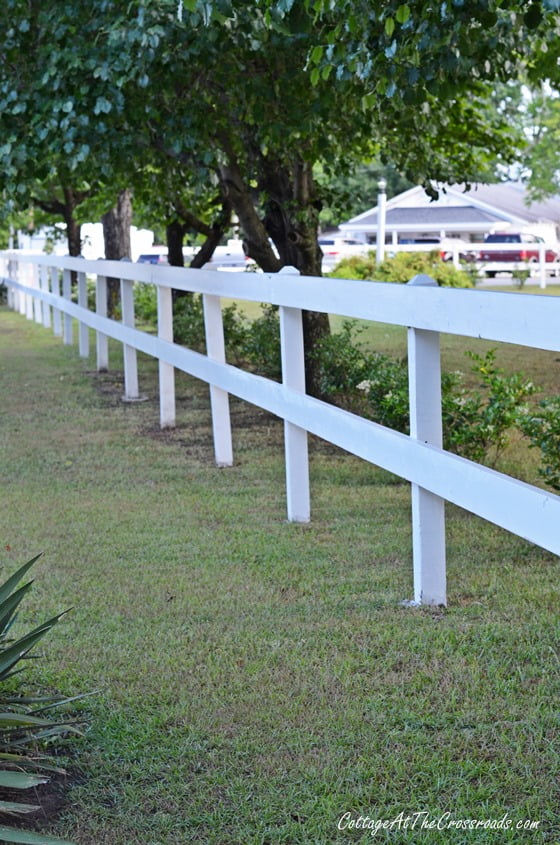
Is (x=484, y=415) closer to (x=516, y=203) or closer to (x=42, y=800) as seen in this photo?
(x=42, y=800)

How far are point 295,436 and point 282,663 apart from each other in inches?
93.2

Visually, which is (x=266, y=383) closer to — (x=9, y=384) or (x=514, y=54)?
(x=514, y=54)

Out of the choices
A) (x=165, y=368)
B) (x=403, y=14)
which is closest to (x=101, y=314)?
(x=165, y=368)

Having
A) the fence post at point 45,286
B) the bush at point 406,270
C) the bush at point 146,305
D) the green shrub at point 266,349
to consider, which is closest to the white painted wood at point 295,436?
the green shrub at point 266,349

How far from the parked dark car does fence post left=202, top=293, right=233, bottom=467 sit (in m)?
32.6

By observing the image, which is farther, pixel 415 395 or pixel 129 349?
pixel 129 349

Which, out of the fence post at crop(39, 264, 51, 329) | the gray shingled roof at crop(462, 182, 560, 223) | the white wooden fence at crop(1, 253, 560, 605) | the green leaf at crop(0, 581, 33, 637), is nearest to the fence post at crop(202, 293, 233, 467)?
the white wooden fence at crop(1, 253, 560, 605)

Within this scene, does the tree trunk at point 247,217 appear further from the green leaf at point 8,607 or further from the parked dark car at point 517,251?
the parked dark car at point 517,251

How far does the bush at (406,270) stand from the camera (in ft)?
79.2

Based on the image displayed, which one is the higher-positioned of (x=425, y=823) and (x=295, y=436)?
(x=295, y=436)

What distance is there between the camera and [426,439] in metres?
4.60

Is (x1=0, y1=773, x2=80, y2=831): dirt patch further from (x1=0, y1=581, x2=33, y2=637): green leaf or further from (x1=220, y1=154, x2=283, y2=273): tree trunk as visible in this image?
(x1=220, y1=154, x2=283, y2=273): tree trunk

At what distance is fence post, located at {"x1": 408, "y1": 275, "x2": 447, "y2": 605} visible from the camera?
4.56 meters

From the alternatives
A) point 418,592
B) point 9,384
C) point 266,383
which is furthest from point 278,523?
point 9,384
